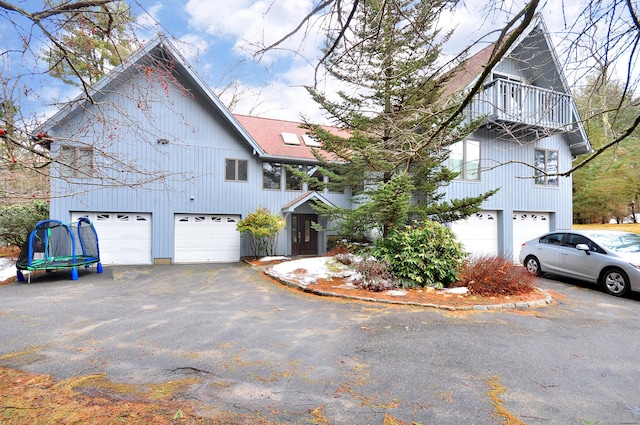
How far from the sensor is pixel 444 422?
107 inches

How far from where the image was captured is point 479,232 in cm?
1335

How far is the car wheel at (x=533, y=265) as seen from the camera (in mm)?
10109

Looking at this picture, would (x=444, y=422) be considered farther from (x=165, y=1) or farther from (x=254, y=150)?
(x=254, y=150)

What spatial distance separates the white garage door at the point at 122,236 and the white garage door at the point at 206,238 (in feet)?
3.69

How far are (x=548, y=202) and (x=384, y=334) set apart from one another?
525 inches

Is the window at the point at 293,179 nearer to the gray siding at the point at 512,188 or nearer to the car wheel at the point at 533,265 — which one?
the gray siding at the point at 512,188

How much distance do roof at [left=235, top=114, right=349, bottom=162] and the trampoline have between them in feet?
23.1

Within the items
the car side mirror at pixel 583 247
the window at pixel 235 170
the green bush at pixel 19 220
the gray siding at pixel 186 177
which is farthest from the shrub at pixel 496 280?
the green bush at pixel 19 220

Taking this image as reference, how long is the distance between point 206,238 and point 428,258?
9.38 m

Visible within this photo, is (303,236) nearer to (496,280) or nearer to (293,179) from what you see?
(293,179)

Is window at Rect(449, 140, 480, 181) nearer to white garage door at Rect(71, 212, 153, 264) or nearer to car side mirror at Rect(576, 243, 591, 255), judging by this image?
car side mirror at Rect(576, 243, 591, 255)

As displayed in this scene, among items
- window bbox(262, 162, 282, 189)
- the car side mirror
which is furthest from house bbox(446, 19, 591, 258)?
window bbox(262, 162, 282, 189)

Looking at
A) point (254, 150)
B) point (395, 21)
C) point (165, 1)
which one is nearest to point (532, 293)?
point (395, 21)

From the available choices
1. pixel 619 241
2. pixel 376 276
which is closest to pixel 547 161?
pixel 619 241
